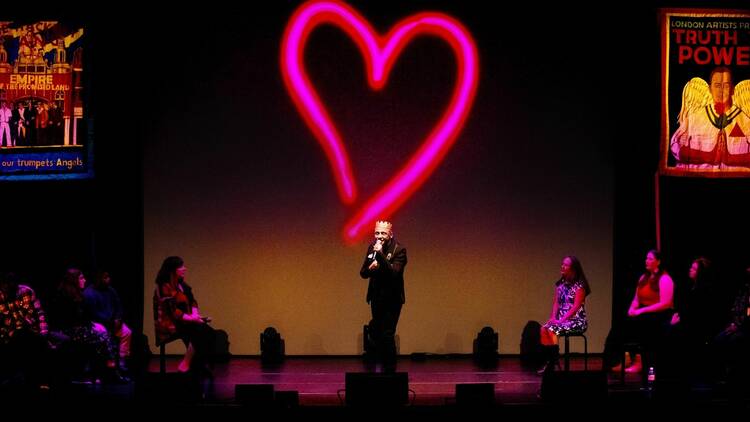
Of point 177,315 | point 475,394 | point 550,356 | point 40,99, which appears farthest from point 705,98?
point 40,99

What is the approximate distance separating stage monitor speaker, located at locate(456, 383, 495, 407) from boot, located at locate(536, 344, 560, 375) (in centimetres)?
164

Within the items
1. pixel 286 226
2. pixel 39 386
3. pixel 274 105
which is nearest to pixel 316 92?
pixel 274 105

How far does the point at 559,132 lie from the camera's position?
9.20 metres

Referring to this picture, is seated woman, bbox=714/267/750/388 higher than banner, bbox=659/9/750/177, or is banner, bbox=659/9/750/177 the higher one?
banner, bbox=659/9/750/177

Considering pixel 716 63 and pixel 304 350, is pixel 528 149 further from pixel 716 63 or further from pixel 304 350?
pixel 304 350

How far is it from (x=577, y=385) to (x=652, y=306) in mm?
2070

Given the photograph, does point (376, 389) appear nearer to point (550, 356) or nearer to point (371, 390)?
point (371, 390)

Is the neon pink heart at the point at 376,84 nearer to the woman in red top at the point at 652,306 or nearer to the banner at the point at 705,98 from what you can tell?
the banner at the point at 705,98

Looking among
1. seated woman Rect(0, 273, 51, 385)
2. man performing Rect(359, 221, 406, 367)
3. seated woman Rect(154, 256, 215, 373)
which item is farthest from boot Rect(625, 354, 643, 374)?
seated woman Rect(0, 273, 51, 385)

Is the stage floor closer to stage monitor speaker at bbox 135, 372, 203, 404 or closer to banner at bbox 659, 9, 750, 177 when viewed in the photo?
stage monitor speaker at bbox 135, 372, 203, 404

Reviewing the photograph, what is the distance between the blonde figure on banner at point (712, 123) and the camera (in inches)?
345

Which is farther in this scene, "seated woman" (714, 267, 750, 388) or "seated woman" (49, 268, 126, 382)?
"seated woman" (714, 267, 750, 388)

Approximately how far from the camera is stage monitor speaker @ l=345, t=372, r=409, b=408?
19.9ft

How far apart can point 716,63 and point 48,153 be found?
6032mm
